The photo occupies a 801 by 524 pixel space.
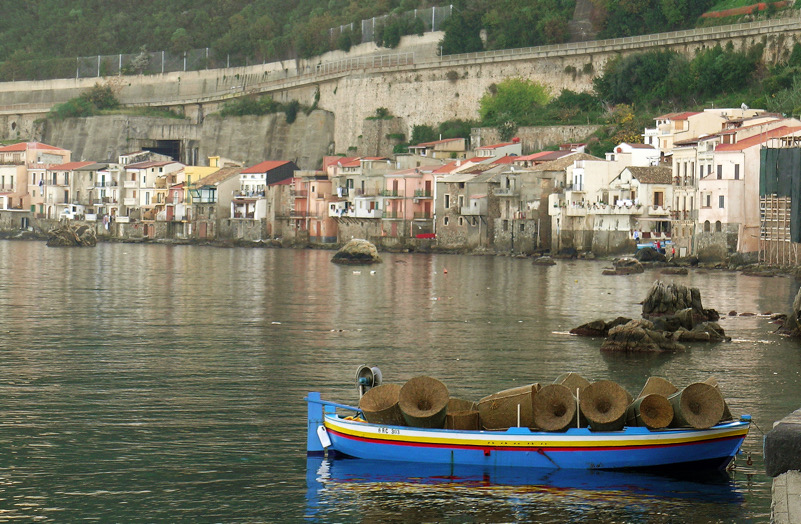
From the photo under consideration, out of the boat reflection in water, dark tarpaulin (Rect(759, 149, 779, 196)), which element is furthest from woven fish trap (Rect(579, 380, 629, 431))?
dark tarpaulin (Rect(759, 149, 779, 196))

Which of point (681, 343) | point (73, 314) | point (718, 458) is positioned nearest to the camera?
point (718, 458)

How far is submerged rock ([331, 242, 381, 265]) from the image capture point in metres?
62.4

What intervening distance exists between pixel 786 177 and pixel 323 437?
32.9m

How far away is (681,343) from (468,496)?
50.7ft

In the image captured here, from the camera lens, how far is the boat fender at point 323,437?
16562 mm

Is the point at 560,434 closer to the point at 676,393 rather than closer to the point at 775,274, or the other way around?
the point at 676,393

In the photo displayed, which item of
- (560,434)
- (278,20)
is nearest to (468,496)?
(560,434)

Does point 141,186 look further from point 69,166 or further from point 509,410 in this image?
point 509,410

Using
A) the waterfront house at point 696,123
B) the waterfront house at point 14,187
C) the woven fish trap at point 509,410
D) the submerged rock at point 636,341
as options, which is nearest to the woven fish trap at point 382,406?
the woven fish trap at point 509,410

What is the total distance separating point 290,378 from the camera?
22938 millimetres

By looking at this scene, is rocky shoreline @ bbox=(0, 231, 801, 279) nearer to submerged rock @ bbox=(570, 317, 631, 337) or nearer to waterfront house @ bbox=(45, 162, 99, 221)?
waterfront house @ bbox=(45, 162, 99, 221)

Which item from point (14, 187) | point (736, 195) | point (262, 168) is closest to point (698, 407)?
point (736, 195)

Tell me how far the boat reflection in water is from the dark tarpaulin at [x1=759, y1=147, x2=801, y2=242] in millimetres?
29387

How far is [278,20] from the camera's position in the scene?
109 metres
